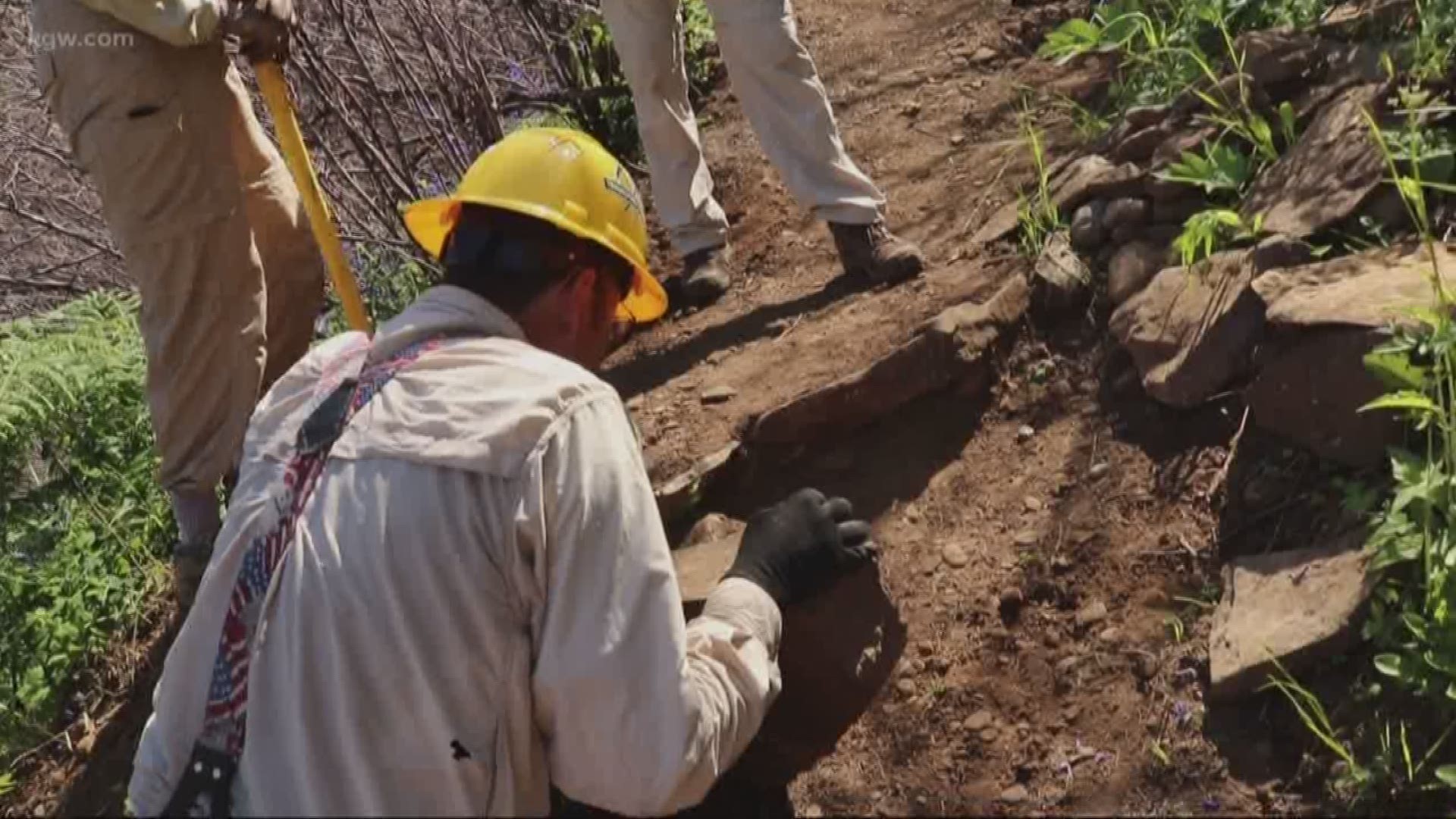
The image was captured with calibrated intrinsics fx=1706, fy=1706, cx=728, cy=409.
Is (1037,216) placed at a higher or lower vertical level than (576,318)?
lower

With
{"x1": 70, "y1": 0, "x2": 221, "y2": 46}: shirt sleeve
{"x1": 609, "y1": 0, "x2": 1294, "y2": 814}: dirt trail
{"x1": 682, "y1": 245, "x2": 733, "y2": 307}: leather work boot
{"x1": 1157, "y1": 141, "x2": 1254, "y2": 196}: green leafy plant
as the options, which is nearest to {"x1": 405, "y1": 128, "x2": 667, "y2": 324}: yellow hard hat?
{"x1": 609, "y1": 0, "x2": 1294, "y2": 814}: dirt trail

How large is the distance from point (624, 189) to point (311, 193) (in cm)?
145

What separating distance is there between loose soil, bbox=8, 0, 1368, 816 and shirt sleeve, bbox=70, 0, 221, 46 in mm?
1437

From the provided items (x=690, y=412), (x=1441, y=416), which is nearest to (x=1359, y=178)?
(x=1441, y=416)

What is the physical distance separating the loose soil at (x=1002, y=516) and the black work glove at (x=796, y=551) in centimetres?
56

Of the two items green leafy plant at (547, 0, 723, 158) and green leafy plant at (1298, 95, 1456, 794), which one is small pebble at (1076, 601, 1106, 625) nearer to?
green leafy plant at (1298, 95, 1456, 794)

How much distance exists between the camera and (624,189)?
2.71m

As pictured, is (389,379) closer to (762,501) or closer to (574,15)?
(762,501)

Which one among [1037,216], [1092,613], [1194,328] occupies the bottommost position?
[1092,613]

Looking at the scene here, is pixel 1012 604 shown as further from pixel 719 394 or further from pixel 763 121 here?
pixel 763 121

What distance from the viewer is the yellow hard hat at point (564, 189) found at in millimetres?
2580

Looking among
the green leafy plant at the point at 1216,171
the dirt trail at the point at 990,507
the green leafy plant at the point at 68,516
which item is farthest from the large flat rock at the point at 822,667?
the green leafy plant at the point at 68,516

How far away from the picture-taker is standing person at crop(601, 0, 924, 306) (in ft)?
14.3

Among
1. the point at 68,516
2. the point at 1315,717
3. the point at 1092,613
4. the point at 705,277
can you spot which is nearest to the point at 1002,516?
the point at 1092,613
